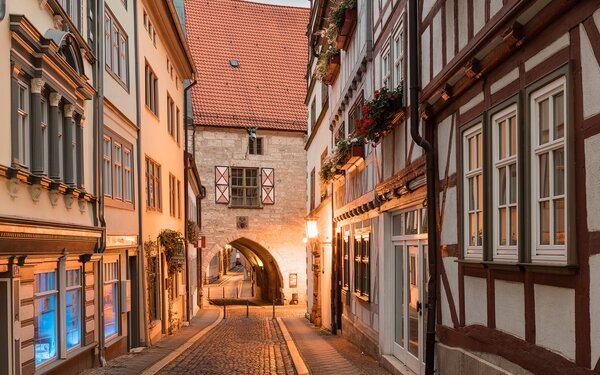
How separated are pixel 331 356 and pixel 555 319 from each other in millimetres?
8993

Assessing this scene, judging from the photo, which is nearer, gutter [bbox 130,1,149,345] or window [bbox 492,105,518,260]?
window [bbox 492,105,518,260]

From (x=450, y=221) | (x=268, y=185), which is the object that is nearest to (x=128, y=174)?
(x=450, y=221)

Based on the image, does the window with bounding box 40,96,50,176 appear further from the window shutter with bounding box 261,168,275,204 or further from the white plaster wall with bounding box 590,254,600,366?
the window shutter with bounding box 261,168,275,204

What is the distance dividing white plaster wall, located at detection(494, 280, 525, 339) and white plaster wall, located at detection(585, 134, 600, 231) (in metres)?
1.43

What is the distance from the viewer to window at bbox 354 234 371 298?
13.5 m

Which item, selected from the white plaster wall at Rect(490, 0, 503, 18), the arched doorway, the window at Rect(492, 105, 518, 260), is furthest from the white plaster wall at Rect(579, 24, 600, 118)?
the arched doorway

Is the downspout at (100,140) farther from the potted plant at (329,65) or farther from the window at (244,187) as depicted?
the window at (244,187)

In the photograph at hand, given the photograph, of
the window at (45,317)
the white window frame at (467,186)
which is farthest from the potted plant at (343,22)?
the white window frame at (467,186)

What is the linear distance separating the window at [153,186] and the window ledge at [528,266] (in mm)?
11767

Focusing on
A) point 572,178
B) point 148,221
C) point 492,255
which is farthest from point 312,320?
point 572,178

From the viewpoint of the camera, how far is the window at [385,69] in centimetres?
1135

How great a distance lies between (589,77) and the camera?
14.6ft

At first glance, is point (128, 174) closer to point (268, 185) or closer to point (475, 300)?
point (475, 300)

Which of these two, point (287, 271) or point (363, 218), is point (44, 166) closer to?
point (363, 218)
